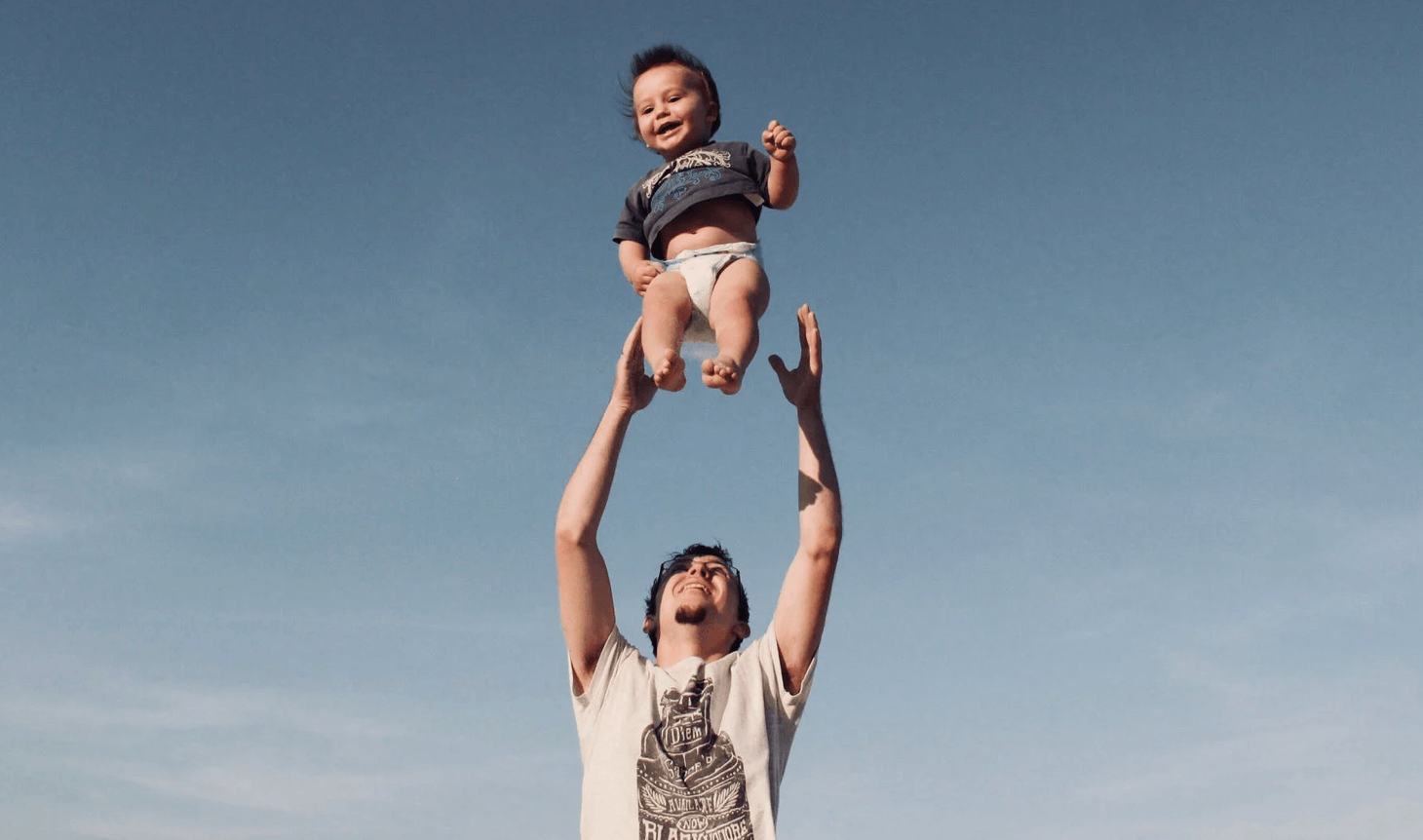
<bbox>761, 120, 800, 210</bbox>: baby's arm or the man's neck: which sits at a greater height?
<bbox>761, 120, 800, 210</bbox>: baby's arm

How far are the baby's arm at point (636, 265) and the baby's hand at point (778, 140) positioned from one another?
0.80 metres

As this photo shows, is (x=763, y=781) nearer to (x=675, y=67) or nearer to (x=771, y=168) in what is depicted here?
(x=771, y=168)

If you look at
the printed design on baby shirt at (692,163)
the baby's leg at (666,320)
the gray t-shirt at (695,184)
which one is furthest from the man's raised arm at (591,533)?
the printed design on baby shirt at (692,163)

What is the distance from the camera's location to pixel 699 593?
6102 mm

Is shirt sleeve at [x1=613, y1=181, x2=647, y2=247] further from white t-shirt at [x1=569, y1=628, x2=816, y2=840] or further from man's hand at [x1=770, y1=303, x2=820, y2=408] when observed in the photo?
white t-shirt at [x1=569, y1=628, x2=816, y2=840]

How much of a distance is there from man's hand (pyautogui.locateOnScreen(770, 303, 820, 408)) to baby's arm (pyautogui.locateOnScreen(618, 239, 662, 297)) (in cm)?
72

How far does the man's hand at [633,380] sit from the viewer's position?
5.91 metres

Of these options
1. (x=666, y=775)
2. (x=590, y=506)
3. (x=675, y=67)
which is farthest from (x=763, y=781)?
(x=675, y=67)

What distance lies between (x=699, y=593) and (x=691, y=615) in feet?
0.47

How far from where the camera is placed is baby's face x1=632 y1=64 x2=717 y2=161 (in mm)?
6449

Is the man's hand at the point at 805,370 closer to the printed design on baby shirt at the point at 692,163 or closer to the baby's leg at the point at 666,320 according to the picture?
the baby's leg at the point at 666,320

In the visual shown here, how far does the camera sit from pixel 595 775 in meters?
5.56

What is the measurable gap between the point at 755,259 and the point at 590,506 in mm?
1437

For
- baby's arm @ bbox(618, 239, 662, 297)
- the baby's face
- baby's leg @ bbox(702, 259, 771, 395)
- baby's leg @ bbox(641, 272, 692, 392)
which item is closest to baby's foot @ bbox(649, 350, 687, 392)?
baby's leg @ bbox(641, 272, 692, 392)
